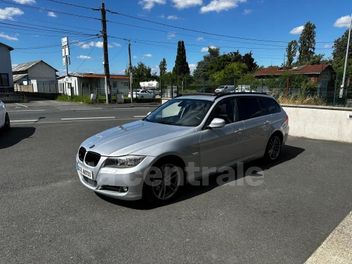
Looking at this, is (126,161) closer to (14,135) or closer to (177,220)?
(177,220)

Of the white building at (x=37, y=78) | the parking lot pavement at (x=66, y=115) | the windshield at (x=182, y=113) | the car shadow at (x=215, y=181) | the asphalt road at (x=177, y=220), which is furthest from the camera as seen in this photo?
the white building at (x=37, y=78)

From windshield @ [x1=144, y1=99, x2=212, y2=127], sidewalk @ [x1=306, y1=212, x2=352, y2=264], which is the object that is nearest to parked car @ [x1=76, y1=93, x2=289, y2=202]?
windshield @ [x1=144, y1=99, x2=212, y2=127]

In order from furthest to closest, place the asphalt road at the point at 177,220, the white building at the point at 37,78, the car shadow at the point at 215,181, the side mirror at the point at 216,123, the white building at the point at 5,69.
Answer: the white building at the point at 37,78 → the white building at the point at 5,69 → the side mirror at the point at 216,123 → the car shadow at the point at 215,181 → the asphalt road at the point at 177,220

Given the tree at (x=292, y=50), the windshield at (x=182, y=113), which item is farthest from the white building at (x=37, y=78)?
the tree at (x=292, y=50)

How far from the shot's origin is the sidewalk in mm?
2908

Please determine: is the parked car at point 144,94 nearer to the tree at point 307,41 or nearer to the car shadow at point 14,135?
the car shadow at point 14,135

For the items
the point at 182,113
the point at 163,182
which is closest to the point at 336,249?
the point at 163,182

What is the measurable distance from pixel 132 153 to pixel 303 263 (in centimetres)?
232

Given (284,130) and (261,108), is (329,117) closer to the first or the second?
(284,130)

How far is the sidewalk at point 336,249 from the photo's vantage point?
9.54 feet

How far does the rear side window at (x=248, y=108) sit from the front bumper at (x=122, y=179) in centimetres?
237

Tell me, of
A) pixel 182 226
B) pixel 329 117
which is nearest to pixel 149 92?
pixel 329 117

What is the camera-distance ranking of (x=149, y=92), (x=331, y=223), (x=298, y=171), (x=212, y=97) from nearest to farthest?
(x=331, y=223) < (x=212, y=97) < (x=298, y=171) < (x=149, y=92)

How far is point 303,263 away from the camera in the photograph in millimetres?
2865
